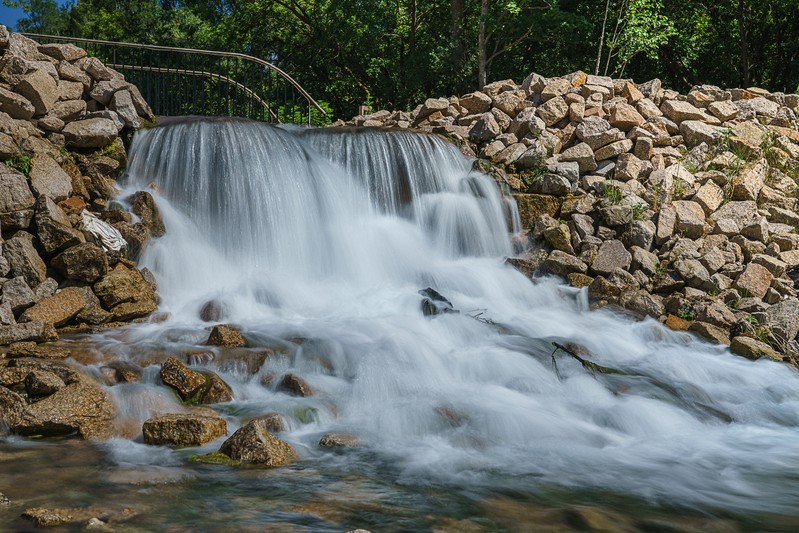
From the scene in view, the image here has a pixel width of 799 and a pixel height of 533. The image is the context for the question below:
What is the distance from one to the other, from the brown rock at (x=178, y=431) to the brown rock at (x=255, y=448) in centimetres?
21

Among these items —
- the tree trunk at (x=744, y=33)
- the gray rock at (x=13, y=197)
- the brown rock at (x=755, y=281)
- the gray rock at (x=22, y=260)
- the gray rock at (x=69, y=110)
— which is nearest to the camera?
the gray rock at (x=22, y=260)

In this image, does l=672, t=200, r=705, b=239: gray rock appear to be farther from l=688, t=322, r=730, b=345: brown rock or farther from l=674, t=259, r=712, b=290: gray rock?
l=688, t=322, r=730, b=345: brown rock

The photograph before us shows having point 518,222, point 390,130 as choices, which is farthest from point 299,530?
point 390,130

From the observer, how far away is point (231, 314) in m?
7.24

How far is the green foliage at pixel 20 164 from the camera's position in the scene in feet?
23.5

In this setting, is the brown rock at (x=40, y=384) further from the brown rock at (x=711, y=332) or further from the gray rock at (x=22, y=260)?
the brown rock at (x=711, y=332)

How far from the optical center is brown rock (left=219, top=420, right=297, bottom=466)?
4055 millimetres

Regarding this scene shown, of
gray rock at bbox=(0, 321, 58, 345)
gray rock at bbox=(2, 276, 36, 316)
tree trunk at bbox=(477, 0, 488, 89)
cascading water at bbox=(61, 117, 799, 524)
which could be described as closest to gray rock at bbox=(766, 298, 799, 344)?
cascading water at bbox=(61, 117, 799, 524)

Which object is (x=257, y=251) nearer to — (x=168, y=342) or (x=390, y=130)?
(x=168, y=342)

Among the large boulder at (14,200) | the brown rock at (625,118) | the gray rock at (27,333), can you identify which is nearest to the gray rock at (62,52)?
the large boulder at (14,200)

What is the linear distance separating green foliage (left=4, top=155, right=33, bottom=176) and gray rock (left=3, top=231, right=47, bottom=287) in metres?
1.08

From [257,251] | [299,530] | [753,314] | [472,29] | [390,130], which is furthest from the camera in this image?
[472,29]

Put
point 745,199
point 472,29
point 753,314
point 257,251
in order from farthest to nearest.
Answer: point 472,29, point 745,199, point 257,251, point 753,314

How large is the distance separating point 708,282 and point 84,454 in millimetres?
6874
